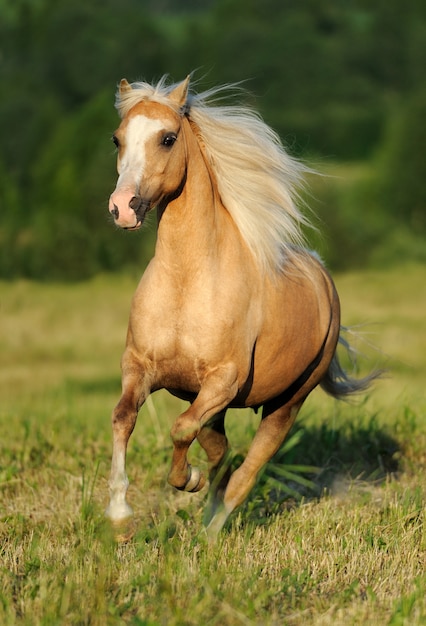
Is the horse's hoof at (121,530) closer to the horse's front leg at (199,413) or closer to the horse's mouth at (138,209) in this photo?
the horse's front leg at (199,413)

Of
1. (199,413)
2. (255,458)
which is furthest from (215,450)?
(199,413)

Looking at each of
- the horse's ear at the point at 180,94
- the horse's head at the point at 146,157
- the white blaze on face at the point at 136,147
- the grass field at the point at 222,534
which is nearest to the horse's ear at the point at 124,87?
the horse's head at the point at 146,157

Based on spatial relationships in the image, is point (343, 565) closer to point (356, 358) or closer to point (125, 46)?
point (356, 358)

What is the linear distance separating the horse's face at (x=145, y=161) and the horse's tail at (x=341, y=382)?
2.27 metres

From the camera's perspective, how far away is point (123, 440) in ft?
15.7

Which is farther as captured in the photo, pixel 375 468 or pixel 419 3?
pixel 419 3

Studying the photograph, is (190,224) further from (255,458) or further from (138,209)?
(255,458)

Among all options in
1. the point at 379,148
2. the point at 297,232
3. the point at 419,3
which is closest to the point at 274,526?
the point at 297,232

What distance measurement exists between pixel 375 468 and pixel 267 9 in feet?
141

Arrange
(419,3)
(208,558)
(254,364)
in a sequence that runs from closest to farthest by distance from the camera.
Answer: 1. (208,558)
2. (254,364)
3. (419,3)

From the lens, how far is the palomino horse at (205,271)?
4.75 meters

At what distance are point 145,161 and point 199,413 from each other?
1121 millimetres

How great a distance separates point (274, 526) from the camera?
5590mm

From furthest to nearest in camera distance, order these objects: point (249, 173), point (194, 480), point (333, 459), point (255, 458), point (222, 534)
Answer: point (333, 459) < point (255, 458) < point (249, 173) < point (222, 534) < point (194, 480)
